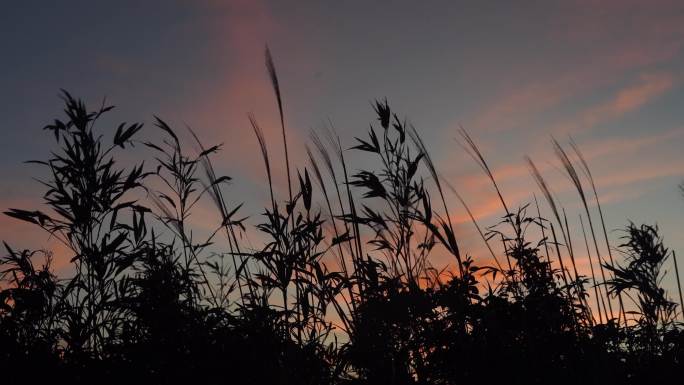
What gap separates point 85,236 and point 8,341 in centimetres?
100

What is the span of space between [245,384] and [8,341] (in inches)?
81.9

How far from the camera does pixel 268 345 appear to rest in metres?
4.03

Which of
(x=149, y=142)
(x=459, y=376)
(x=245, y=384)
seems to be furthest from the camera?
(x=149, y=142)

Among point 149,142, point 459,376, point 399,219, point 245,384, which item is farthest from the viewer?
point 149,142

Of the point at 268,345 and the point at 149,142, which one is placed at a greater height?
the point at 149,142

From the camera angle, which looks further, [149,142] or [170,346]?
[149,142]

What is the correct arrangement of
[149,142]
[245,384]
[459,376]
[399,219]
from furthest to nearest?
[149,142] < [399,219] < [459,376] < [245,384]

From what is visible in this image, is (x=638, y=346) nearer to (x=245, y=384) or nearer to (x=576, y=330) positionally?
(x=576, y=330)

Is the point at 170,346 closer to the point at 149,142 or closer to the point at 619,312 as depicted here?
the point at 149,142

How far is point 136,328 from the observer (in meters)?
4.53

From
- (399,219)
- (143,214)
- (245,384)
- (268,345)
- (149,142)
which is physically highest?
(149,142)

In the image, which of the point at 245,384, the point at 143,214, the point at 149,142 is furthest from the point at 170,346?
the point at 149,142

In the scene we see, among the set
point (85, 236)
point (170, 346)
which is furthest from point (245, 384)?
point (85, 236)

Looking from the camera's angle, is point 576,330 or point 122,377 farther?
point 576,330
